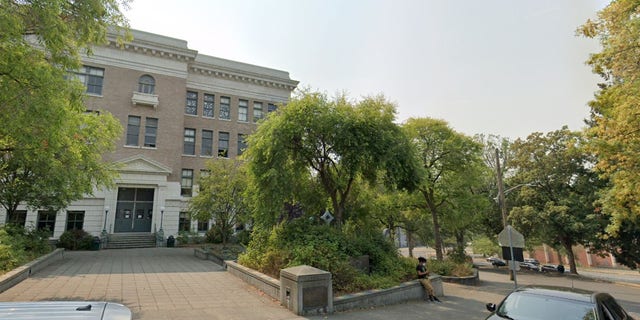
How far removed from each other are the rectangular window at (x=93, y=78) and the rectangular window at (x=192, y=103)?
7.45m

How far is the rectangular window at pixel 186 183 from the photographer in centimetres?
3175

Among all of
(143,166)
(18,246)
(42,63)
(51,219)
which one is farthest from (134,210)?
(42,63)

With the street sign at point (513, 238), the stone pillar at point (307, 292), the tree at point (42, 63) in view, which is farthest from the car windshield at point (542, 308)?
the tree at point (42, 63)

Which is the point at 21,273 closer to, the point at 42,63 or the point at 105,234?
the point at 42,63

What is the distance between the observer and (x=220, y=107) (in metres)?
35.2

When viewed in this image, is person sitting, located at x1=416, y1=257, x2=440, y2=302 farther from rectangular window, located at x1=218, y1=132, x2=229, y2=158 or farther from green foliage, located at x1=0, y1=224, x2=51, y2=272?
rectangular window, located at x1=218, y1=132, x2=229, y2=158

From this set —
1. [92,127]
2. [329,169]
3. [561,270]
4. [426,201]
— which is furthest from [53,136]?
[561,270]

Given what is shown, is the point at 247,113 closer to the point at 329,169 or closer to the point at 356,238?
the point at 329,169

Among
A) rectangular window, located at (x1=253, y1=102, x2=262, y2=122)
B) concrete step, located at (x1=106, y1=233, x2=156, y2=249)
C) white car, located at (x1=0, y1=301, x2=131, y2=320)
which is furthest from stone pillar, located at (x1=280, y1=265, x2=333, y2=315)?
rectangular window, located at (x1=253, y1=102, x2=262, y2=122)

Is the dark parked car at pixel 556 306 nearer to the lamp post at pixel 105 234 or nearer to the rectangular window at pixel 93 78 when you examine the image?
the lamp post at pixel 105 234

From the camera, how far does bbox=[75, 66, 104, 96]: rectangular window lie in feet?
93.8

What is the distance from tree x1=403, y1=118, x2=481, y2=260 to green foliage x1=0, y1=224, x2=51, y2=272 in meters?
19.1

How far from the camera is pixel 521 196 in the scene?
3178 centimetres

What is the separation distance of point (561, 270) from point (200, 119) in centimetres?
4107
